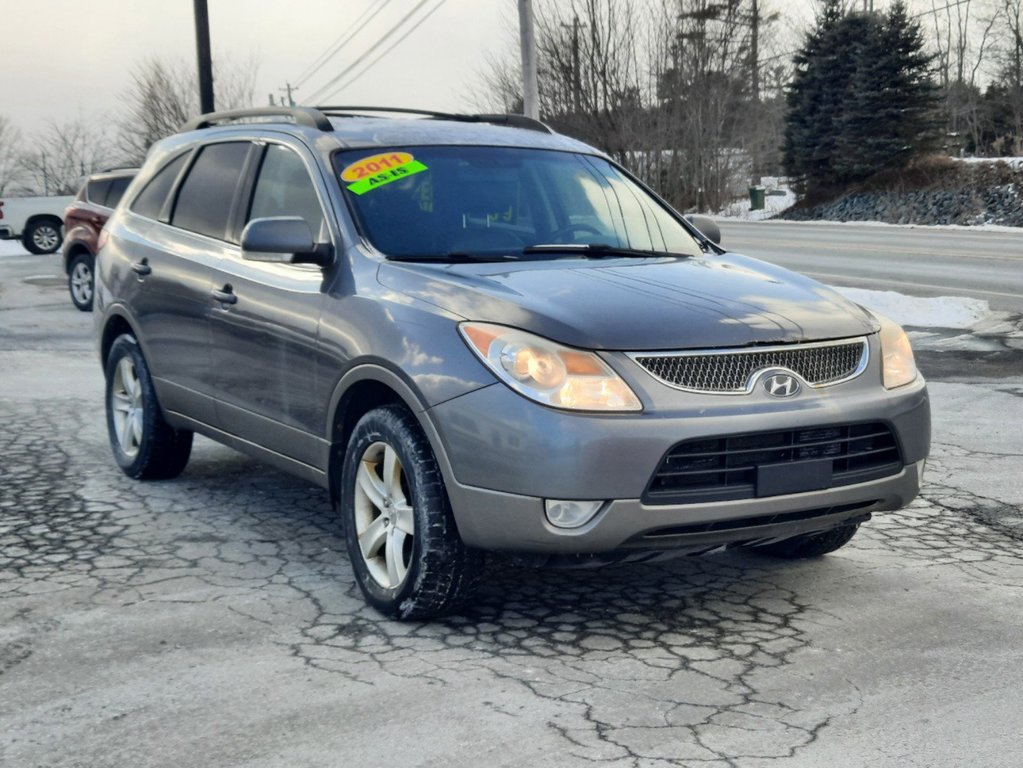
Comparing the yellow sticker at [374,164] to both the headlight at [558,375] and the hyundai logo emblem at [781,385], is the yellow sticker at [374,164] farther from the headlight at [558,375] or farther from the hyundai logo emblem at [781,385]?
the hyundai logo emblem at [781,385]

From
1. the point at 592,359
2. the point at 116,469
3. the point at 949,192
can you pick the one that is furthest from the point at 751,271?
the point at 949,192

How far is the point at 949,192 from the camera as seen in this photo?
1566 inches

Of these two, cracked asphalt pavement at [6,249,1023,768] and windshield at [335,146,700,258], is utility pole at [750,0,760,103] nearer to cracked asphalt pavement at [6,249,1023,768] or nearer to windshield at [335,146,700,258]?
windshield at [335,146,700,258]

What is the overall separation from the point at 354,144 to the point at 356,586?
1796 millimetres

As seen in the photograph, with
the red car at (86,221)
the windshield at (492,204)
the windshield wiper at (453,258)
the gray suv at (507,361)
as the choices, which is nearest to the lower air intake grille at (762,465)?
the gray suv at (507,361)

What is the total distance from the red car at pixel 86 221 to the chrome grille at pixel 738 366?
13187mm

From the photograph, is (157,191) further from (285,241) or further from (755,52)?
(755,52)

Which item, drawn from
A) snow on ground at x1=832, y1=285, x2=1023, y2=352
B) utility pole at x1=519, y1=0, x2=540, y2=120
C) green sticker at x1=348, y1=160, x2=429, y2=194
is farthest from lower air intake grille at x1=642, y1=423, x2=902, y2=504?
utility pole at x1=519, y1=0, x2=540, y2=120

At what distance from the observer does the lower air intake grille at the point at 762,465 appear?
3.99 metres

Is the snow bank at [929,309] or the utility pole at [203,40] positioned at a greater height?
the utility pole at [203,40]

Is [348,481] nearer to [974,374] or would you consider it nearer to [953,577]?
[953,577]

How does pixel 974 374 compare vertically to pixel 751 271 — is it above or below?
below

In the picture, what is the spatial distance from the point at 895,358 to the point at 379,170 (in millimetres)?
2136

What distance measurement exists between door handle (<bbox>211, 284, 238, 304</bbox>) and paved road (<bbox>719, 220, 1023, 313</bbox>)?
11141 millimetres
